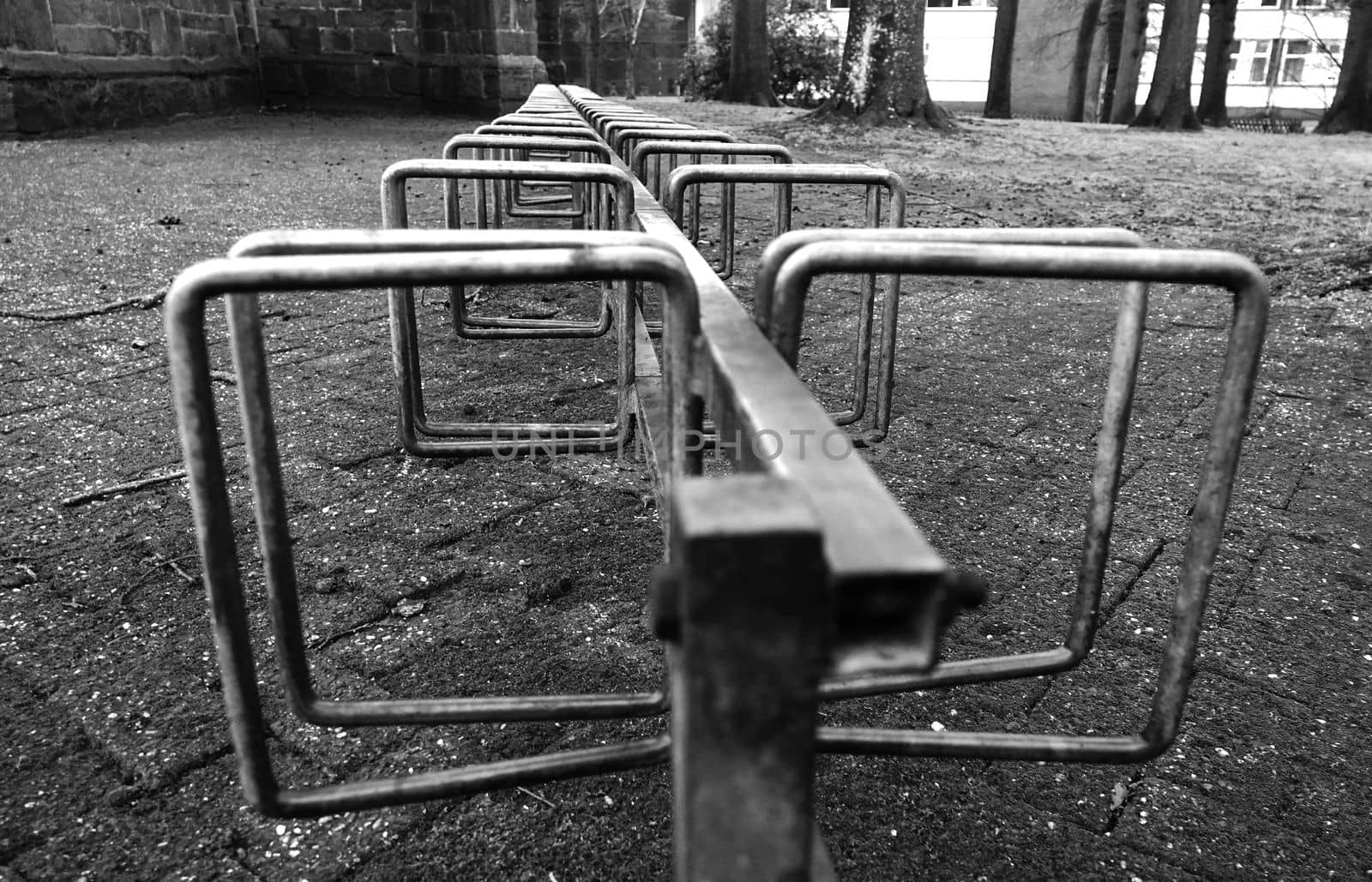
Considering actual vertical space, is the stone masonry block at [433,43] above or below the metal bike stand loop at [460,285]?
above

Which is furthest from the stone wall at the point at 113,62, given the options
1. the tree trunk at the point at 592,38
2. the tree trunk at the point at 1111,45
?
the tree trunk at the point at 1111,45

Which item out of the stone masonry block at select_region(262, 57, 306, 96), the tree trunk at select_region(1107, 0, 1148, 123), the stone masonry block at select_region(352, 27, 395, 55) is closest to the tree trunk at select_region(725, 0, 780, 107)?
the stone masonry block at select_region(352, 27, 395, 55)

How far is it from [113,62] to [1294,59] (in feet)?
142

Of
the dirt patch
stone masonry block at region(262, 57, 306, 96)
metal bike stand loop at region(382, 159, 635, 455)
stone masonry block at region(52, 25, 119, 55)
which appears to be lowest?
the dirt patch

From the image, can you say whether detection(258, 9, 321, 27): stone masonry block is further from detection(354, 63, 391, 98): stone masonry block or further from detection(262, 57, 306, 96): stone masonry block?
detection(354, 63, 391, 98): stone masonry block

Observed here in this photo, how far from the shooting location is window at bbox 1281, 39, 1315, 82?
40.5m

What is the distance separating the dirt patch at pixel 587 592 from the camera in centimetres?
158

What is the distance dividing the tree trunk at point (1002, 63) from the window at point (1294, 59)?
969 inches

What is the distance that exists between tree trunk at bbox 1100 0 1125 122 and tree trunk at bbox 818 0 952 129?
55.8 feet

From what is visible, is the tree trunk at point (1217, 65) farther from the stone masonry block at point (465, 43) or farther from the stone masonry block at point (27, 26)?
the stone masonry block at point (27, 26)

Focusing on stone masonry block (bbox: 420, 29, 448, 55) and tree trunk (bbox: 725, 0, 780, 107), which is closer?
stone masonry block (bbox: 420, 29, 448, 55)

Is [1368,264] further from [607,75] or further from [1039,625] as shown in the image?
[607,75]

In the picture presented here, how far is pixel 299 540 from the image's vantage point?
8.20 feet

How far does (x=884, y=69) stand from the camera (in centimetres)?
1307
